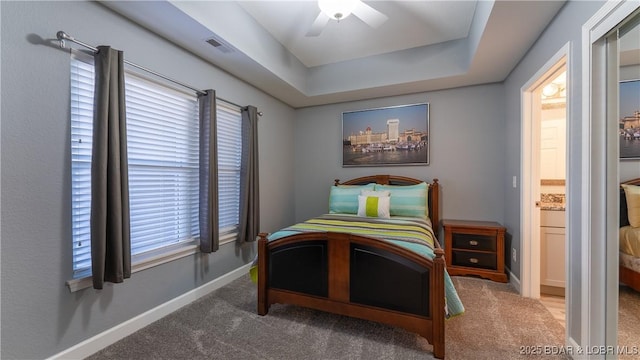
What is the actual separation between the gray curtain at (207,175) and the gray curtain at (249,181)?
46 cm

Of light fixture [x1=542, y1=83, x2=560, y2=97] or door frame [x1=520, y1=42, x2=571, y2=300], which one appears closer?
door frame [x1=520, y1=42, x2=571, y2=300]

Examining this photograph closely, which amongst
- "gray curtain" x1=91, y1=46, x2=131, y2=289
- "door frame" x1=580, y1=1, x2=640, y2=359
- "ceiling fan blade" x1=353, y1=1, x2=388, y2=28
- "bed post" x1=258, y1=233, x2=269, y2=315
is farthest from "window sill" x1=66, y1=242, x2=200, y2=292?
"door frame" x1=580, y1=1, x2=640, y2=359

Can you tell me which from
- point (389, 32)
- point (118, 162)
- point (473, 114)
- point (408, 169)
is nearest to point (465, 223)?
point (408, 169)

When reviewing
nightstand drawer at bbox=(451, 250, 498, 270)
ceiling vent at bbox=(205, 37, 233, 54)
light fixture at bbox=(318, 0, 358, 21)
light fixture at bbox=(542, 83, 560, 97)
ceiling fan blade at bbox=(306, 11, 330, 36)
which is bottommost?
nightstand drawer at bbox=(451, 250, 498, 270)

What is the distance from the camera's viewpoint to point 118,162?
175 cm

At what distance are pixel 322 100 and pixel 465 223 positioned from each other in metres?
2.54

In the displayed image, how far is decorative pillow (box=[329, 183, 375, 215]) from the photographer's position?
337cm

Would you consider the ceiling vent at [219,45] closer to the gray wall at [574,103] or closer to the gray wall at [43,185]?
the gray wall at [43,185]

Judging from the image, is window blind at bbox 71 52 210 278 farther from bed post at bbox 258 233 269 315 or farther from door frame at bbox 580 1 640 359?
door frame at bbox 580 1 640 359

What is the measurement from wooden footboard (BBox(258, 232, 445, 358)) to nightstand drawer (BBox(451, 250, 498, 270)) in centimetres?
145

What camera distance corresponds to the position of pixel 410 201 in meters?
3.15

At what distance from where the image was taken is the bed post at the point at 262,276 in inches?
86.8

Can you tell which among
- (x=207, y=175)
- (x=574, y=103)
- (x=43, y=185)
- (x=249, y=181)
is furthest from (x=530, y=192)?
(x=43, y=185)

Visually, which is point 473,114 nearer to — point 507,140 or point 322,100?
point 507,140
